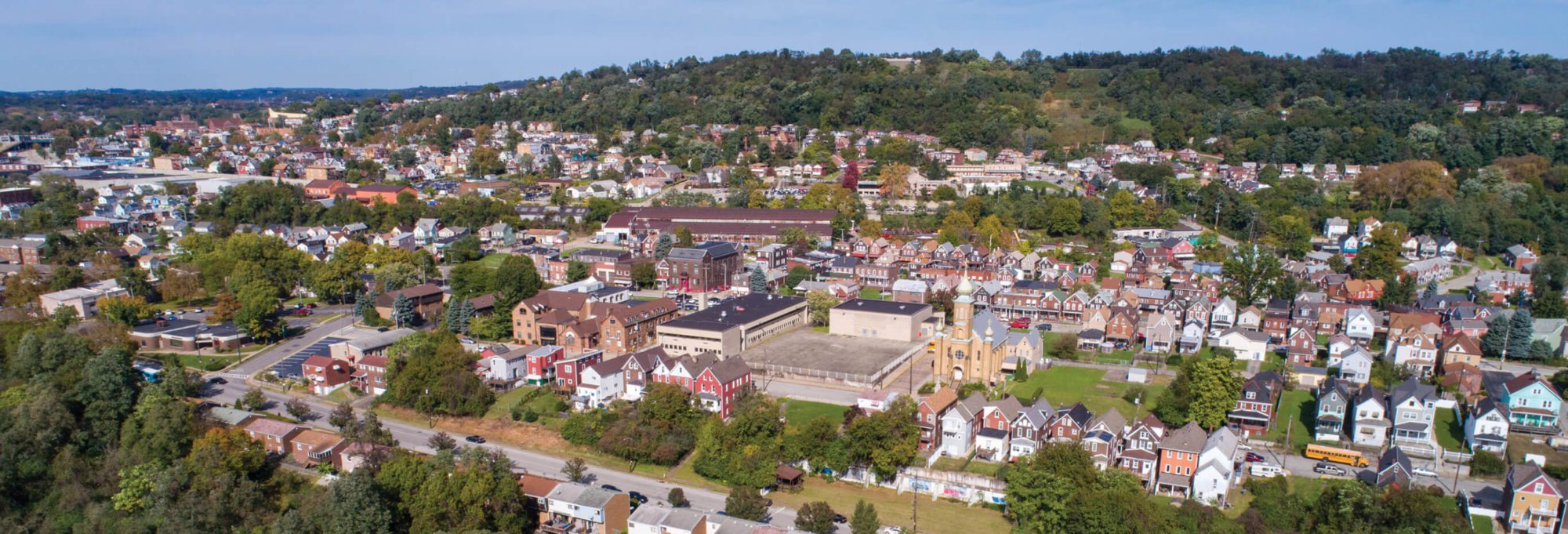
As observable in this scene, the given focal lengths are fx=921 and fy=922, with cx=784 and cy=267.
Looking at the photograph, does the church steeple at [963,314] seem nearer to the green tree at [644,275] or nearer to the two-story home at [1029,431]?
the two-story home at [1029,431]

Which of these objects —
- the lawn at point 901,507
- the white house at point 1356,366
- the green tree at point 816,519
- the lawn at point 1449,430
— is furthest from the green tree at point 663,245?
the lawn at point 1449,430

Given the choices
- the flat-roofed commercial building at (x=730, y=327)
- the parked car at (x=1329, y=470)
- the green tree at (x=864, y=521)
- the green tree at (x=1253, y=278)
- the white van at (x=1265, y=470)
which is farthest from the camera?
the green tree at (x=1253, y=278)

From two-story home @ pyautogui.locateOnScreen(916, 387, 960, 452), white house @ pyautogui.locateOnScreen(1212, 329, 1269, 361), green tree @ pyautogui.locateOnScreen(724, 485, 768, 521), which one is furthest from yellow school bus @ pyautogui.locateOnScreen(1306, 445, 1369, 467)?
green tree @ pyautogui.locateOnScreen(724, 485, 768, 521)

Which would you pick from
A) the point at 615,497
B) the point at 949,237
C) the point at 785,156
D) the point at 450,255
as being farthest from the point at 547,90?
the point at 615,497

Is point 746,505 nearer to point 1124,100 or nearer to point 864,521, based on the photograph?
point 864,521

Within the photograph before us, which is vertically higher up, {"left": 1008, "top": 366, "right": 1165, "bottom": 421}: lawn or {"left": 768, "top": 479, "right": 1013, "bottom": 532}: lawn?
{"left": 1008, "top": 366, "right": 1165, "bottom": 421}: lawn

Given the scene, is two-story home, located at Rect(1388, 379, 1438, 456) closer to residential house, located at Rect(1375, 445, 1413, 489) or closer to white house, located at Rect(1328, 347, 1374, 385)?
residential house, located at Rect(1375, 445, 1413, 489)

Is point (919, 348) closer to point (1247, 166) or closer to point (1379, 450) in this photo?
point (1379, 450)
